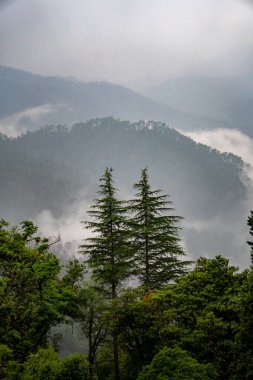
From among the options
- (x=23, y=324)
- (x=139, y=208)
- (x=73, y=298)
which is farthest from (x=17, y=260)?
(x=139, y=208)

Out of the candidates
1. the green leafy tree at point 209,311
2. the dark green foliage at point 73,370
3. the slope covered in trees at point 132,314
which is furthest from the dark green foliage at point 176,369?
the dark green foliage at point 73,370

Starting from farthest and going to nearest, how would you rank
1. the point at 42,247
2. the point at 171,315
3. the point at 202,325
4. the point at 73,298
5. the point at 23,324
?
1. the point at 73,298
2. the point at 42,247
3. the point at 23,324
4. the point at 171,315
5. the point at 202,325

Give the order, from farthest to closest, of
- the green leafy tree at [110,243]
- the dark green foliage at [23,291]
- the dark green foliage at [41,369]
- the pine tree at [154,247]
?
1. the pine tree at [154,247]
2. the green leafy tree at [110,243]
3. the dark green foliage at [23,291]
4. the dark green foliage at [41,369]

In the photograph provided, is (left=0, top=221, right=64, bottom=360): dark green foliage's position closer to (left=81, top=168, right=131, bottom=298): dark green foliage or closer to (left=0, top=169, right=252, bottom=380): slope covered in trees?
(left=0, top=169, right=252, bottom=380): slope covered in trees

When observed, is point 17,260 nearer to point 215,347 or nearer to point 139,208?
point 139,208

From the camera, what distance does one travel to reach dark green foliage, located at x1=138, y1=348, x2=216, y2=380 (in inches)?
628

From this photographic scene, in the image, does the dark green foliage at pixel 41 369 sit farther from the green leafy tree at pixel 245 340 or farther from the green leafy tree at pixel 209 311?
the green leafy tree at pixel 245 340

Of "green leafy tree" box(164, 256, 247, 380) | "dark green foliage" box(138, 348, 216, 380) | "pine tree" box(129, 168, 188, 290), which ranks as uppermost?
"pine tree" box(129, 168, 188, 290)

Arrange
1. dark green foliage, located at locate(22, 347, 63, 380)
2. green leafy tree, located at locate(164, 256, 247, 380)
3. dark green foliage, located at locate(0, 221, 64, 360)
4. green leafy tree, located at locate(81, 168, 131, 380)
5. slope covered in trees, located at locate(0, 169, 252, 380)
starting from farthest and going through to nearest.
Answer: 1. green leafy tree, located at locate(81, 168, 131, 380)
2. dark green foliage, located at locate(0, 221, 64, 360)
3. green leafy tree, located at locate(164, 256, 247, 380)
4. dark green foliage, located at locate(22, 347, 63, 380)
5. slope covered in trees, located at locate(0, 169, 252, 380)

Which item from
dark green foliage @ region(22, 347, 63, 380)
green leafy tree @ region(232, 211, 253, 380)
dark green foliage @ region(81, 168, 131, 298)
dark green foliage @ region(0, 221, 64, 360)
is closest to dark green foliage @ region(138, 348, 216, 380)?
green leafy tree @ region(232, 211, 253, 380)

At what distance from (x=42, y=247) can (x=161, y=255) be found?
826cm

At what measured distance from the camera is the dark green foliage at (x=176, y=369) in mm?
15953

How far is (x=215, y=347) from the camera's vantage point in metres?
19.3

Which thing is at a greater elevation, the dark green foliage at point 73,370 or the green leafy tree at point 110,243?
the green leafy tree at point 110,243
